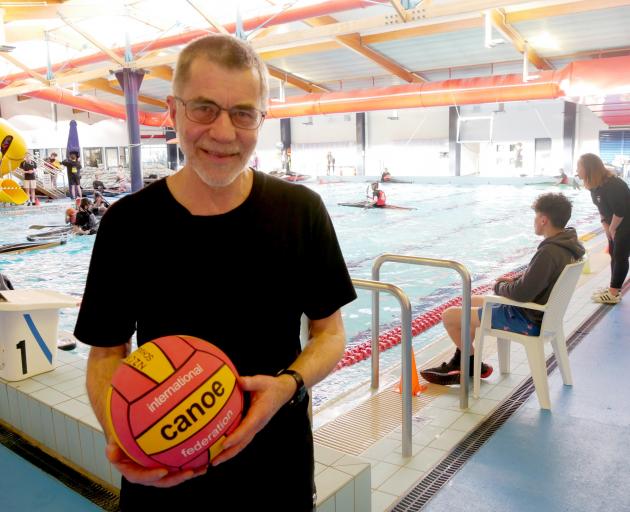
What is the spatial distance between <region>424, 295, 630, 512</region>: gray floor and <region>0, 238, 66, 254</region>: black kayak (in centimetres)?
910

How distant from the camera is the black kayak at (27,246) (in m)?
9.78

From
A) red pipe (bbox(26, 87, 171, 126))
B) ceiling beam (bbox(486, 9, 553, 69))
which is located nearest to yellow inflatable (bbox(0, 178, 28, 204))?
ceiling beam (bbox(486, 9, 553, 69))

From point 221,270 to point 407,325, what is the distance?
1934 millimetres

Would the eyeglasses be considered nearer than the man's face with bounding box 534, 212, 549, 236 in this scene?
Yes

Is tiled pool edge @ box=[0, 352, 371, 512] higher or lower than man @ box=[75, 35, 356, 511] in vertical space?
lower

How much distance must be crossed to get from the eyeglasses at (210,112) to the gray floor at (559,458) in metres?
1.96

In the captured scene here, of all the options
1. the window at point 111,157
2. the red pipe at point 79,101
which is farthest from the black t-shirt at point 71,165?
the window at point 111,157

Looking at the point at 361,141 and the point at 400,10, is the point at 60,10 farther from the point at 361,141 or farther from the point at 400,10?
the point at 361,141

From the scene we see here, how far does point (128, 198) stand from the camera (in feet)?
4.14

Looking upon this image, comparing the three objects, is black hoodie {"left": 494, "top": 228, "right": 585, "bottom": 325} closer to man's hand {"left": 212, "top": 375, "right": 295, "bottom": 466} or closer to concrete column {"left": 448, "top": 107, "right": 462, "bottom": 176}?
man's hand {"left": 212, "top": 375, "right": 295, "bottom": 466}

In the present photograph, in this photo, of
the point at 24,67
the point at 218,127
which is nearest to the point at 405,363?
the point at 218,127

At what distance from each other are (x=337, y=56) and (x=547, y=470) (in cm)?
1975

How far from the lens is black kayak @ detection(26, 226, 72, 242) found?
10804 millimetres

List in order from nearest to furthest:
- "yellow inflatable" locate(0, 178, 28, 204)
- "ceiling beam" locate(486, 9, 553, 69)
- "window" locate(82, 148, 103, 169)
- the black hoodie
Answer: the black hoodie
"yellow inflatable" locate(0, 178, 28, 204)
"ceiling beam" locate(486, 9, 553, 69)
"window" locate(82, 148, 103, 169)
